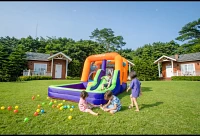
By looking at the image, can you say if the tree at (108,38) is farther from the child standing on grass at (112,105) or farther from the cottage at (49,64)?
the child standing on grass at (112,105)

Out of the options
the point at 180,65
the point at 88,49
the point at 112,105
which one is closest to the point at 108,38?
the point at 88,49

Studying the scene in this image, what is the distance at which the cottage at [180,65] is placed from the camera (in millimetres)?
19828

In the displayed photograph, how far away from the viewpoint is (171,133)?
2555 millimetres

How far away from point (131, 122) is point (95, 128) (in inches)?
36.3

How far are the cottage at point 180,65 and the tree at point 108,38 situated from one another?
1976 cm

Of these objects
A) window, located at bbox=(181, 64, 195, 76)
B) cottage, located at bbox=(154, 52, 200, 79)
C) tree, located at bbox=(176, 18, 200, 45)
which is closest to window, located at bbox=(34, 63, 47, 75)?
cottage, located at bbox=(154, 52, 200, 79)

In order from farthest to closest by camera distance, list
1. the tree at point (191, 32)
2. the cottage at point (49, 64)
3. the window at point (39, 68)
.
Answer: the tree at point (191, 32) < the window at point (39, 68) < the cottage at point (49, 64)

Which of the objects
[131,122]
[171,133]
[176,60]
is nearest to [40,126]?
[131,122]

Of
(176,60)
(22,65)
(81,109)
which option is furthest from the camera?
(176,60)

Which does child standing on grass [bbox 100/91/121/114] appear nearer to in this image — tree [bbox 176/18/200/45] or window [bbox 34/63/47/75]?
window [bbox 34/63/47/75]

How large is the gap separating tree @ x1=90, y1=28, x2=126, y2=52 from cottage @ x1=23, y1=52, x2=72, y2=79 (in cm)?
2283

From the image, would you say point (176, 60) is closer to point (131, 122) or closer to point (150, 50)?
point (150, 50)

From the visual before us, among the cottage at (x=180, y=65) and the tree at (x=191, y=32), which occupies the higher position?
the tree at (x=191, y=32)

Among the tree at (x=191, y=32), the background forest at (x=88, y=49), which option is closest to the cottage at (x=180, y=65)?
the background forest at (x=88, y=49)
